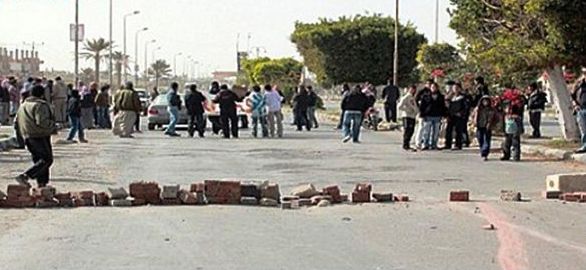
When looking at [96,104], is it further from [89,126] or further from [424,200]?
[424,200]

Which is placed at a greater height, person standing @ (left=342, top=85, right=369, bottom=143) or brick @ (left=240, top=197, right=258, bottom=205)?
person standing @ (left=342, top=85, right=369, bottom=143)

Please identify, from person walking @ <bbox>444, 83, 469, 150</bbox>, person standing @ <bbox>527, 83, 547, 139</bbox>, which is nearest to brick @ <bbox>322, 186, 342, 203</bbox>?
person walking @ <bbox>444, 83, 469, 150</bbox>

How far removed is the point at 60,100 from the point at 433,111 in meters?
13.8

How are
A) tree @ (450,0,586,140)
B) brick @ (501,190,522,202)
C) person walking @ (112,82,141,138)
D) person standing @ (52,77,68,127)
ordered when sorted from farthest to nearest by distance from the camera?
person standing @ (52,77,68,127)
person walking @ (112,82,141,138)
tree @ (450,0,586,140)
brick @ (501,190,522,202)

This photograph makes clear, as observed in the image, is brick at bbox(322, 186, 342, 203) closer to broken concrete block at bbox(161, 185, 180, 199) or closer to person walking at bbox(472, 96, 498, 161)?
broken concrete block at bbox(161, 185, 180, 199)

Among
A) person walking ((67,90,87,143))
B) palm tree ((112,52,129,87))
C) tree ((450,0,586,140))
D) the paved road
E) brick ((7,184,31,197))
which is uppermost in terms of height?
palm tree ((112,52,129,87))

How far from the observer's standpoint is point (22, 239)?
38.7 feet

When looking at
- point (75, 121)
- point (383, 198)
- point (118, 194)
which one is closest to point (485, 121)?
point (383, 198)

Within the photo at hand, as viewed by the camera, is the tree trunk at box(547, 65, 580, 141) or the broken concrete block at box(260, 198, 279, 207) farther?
the tree trunk at box(547, 65, 580, 141)

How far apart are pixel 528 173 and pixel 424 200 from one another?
5283mm

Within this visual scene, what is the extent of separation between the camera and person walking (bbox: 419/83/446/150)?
26875mm

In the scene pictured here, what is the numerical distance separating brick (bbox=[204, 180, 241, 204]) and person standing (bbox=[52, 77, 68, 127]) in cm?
2168

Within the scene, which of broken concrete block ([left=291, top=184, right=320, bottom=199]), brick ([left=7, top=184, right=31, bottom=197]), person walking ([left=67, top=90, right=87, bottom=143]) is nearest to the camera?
brick ([left=7, top=184, right=31, bottom=197])

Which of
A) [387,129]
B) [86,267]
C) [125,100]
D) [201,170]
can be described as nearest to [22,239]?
[86,267]
